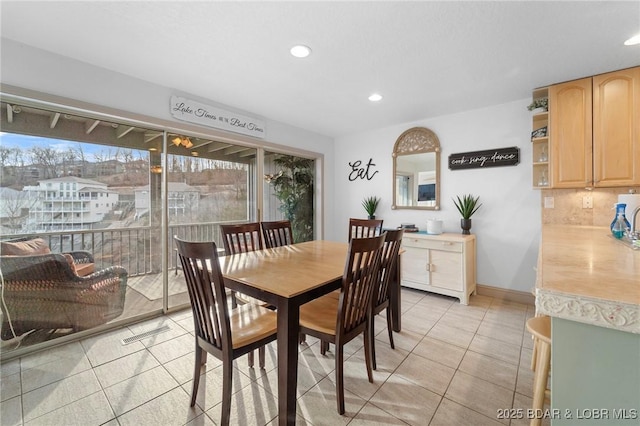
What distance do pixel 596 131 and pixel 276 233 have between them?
3328 millimetres

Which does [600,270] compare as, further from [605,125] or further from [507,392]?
[605,125]

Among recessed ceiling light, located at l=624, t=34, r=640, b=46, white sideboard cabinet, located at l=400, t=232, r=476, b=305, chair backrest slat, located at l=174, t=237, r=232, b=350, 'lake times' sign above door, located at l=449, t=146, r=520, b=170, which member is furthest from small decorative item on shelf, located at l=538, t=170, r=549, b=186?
chair backrest slat, located at l=174, t=237, r=232, b=350

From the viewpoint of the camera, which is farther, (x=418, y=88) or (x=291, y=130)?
(x=291, y=130)

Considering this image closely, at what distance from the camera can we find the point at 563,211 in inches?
117

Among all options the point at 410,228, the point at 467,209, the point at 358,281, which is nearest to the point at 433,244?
the point at 410,228

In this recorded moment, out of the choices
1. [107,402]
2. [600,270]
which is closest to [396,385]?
[600,270]

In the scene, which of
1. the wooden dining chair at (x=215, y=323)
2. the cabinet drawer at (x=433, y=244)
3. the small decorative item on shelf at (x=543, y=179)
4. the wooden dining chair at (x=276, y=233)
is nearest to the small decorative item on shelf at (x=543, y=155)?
the small decorative item on shelf at (x=543, y=179)

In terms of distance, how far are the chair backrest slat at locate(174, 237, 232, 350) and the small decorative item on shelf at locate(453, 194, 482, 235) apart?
3.23 metres

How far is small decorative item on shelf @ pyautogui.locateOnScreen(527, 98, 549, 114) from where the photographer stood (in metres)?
2.82

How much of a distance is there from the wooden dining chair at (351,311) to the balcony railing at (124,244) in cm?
205

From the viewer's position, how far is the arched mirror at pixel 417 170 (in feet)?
12.6

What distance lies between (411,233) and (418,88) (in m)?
1.87

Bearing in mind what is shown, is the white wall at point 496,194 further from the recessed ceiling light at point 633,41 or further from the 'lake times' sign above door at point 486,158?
the recessed ceiling light at point 633,41

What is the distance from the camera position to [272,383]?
1.82 m
